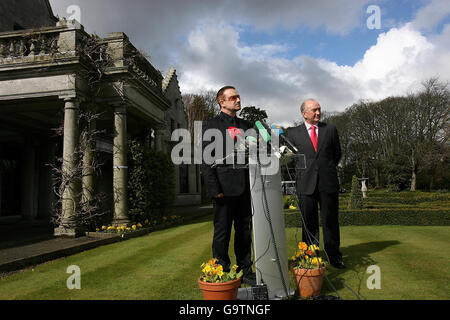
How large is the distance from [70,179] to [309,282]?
23.9 feet

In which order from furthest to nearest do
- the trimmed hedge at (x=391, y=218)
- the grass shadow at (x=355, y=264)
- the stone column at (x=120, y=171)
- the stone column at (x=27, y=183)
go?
the stone column at (x=27, y=183) < the stone column at (x=120, y=171) < the trimmed hedge at (x=391, y=218) < the grass shadow at (x=355, y=264)

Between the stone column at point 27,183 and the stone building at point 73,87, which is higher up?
the stone building at point 73,87

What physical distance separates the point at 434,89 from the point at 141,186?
35.4m

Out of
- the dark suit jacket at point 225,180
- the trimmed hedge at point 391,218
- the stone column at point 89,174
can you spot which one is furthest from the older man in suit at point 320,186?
the stone column at point 89,174

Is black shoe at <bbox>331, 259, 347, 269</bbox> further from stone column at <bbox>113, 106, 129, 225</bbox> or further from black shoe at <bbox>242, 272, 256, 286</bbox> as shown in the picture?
stone column at <bbox>113, 106, 129, 225</bbox>

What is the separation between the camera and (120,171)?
376 inches

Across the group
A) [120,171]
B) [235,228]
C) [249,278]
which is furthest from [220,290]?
[120,171]

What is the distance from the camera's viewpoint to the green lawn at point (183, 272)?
11.2 feet

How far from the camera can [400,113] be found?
35.9m

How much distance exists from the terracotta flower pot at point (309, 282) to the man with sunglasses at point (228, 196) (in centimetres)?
56

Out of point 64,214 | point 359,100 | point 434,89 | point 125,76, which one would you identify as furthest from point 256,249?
point 359,100

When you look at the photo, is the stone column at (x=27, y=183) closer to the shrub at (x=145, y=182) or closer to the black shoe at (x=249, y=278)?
the shrub at (x=145, y=182)

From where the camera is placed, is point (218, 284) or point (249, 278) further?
point (249, 278)

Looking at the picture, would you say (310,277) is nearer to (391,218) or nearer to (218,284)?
(218,284)
